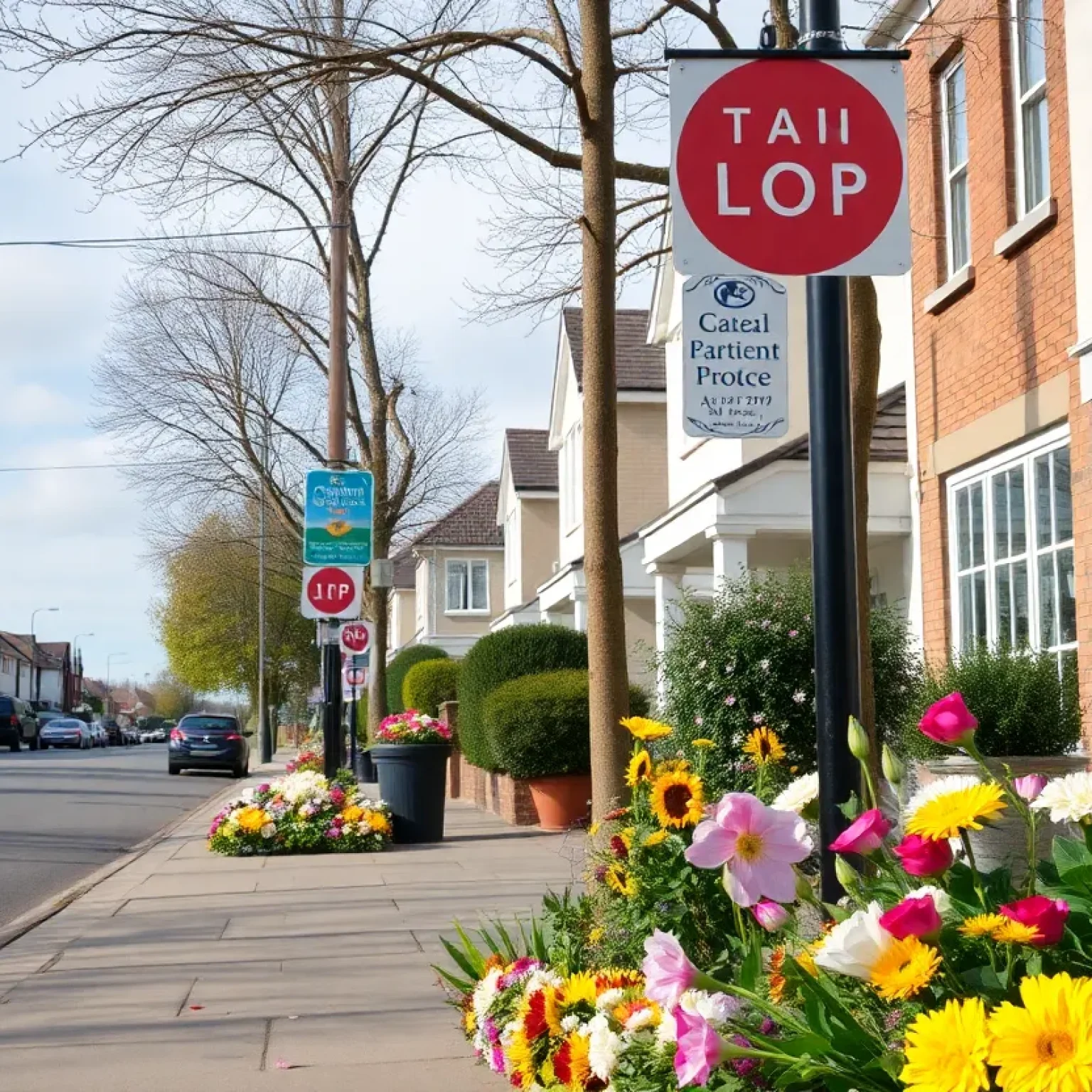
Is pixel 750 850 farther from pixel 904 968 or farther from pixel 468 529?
pixel 468 529

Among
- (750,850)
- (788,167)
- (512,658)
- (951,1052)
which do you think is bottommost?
(951,1052)

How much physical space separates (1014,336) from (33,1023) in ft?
24.5

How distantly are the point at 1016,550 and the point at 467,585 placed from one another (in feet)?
132

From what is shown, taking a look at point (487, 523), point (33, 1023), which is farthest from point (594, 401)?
point (487, 523)

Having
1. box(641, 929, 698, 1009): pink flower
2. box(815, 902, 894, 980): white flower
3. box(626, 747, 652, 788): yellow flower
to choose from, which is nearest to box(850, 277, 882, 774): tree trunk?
box(626, 747, 652, 788): yellow flower

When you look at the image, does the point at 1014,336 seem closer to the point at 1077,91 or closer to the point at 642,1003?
the point at 1077,91

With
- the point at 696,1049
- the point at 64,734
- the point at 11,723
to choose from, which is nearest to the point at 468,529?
the point at 11,723

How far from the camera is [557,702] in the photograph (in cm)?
1680

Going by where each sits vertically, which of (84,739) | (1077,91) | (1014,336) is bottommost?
(84,739)

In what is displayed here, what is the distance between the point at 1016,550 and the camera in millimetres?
10766

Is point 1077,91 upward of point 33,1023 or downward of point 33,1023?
upward

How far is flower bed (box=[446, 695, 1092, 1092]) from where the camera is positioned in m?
2.37

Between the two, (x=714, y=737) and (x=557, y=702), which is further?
(x=557, y=702)

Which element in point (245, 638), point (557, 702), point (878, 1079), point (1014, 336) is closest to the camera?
point (878, 1079)
